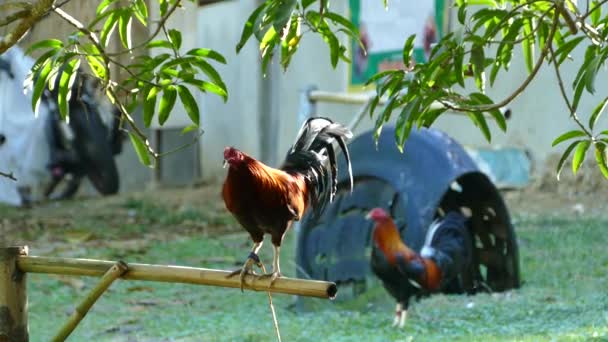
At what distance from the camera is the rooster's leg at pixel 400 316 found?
18.6ft

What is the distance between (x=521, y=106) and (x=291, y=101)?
11.7ft

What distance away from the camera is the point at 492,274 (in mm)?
6496

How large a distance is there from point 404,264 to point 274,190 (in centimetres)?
276

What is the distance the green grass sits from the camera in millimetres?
5465

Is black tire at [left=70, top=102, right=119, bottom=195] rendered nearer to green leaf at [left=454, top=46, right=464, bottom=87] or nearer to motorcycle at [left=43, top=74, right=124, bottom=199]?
motorcycle at [left=43, top=74, right=124, bottom=199]

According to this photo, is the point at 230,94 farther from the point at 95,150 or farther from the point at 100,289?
the point at 100,289

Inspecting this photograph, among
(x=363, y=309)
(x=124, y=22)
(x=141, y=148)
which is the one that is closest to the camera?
(x=124, y=22)

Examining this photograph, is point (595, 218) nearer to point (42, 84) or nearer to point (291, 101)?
point (291, 101)

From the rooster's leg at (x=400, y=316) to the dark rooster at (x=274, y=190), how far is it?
2247 mm

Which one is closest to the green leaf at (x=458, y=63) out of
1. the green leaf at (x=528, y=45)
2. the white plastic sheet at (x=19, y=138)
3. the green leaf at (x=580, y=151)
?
the green leaf at (x=580, y=151)

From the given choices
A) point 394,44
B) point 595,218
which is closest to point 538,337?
point 595,218

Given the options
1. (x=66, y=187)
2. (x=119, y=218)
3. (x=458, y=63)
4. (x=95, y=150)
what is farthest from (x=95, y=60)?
(x=66, y=187)

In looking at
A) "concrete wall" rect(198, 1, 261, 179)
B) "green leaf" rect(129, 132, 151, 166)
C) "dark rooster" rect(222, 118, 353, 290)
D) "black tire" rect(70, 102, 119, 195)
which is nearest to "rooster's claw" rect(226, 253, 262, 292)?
"dark rooster" rect(222, 118, 353, 290)

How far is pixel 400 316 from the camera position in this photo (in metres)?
5.69
